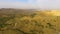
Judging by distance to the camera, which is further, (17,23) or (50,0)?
(50,0)

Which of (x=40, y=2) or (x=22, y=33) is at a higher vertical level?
(x=40, y=2)

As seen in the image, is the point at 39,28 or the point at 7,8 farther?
the point at 7,8

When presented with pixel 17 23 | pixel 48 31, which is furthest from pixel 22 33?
pixel 48 31

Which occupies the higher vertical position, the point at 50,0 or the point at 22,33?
the point at 50,0

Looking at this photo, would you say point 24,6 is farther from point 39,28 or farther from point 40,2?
point 39,28

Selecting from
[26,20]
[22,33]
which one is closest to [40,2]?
[26,20]

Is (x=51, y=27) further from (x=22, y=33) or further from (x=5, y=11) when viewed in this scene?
(x=5, y=11)
